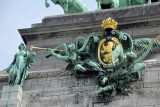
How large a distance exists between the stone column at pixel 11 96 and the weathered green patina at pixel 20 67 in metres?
0.25

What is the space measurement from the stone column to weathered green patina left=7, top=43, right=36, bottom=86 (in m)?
0.25

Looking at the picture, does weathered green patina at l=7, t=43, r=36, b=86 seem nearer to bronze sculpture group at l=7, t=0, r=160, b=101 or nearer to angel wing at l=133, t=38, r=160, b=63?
bronze sculpture group at l=7, t=0, r=160, b=101

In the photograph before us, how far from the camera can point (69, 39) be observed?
2934 cm

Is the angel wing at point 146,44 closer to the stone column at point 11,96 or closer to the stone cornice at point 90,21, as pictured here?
the stone cornice at point 90,21

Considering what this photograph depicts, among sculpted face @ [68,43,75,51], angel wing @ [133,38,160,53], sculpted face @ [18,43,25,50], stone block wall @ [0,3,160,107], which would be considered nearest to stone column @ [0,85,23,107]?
stone block wall @ [0,3,160,107]

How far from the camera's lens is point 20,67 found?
27875mm

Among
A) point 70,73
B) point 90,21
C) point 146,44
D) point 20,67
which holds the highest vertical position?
point 90,21

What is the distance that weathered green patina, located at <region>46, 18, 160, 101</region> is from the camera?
87.6ft

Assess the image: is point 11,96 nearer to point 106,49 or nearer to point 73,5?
point 106,49

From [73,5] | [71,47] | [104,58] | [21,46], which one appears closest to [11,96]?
[21,46]

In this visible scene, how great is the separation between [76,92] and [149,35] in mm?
3246

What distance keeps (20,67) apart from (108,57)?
9.45ft

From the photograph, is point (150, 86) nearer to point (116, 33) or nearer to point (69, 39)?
point (116, 33)

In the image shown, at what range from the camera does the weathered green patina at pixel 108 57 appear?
26703mm
